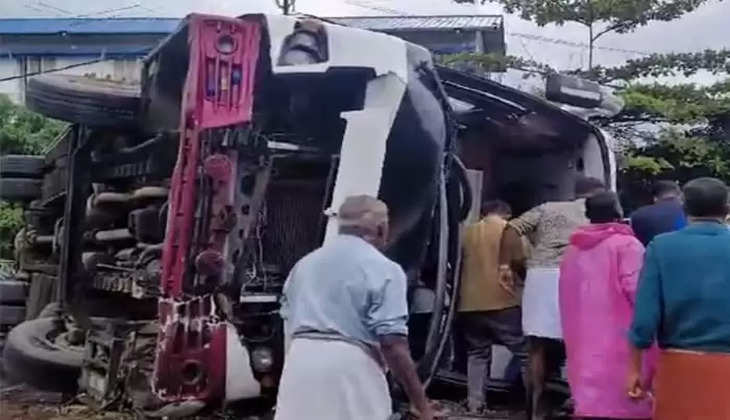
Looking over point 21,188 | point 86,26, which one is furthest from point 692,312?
point 86,26

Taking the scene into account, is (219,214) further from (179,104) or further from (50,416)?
(50,416)

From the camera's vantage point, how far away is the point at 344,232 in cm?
434

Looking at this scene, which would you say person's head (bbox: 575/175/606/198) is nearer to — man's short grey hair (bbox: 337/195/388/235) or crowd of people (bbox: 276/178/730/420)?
crowd of people (bbox: 276/178/730/420)

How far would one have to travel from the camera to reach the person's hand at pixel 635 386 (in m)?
4.80

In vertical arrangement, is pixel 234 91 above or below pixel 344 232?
above

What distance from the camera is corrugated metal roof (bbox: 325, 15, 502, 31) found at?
92.7 ft

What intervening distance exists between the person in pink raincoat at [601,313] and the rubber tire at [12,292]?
6.09m

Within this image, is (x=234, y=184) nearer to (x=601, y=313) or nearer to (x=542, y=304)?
(x=601, y=313)

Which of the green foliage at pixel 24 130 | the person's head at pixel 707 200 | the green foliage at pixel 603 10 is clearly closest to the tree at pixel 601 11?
the green foliage at pixel 603 10

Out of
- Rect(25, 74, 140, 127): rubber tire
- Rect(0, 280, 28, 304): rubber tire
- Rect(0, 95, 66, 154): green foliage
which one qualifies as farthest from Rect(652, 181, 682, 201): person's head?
Rect(0, 95, 66, 154): green foliage

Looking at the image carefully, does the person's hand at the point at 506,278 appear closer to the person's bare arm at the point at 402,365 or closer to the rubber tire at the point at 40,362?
the rubber tire at the point at 40,362

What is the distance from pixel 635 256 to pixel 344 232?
1617mm

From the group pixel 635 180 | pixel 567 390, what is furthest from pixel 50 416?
pixel 635 180

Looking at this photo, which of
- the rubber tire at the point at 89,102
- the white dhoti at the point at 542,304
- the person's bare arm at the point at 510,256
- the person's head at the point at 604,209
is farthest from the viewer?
the person's bare arm at the point at 510,256
